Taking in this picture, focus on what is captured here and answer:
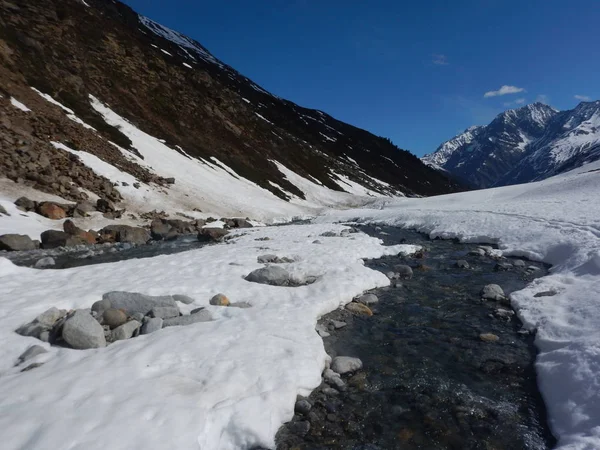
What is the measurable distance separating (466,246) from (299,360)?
48.8 ft

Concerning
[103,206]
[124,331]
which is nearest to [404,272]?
[124,331]

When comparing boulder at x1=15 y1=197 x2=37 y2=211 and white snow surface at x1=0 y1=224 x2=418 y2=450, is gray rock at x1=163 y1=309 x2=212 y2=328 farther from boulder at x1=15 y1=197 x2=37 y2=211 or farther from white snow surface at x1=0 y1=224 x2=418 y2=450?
boulder at x1=15 y1=197 x2=37 y2=211

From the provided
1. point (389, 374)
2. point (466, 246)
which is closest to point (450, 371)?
Answer: point (389, 374)

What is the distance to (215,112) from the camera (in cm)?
6456

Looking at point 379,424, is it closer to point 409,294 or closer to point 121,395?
point 121,395

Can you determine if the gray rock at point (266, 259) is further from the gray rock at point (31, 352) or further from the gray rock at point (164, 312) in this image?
the gray rock at point (31, 352)

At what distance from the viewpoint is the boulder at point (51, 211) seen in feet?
62.2

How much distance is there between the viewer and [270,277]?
11.1 meters

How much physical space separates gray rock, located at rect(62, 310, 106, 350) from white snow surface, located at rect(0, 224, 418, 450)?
0.60 feet

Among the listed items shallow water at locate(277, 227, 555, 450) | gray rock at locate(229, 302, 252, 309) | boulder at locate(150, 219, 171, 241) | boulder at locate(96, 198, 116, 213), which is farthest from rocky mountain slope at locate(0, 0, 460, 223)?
shallow water at locate(277, 227, 555, 450)

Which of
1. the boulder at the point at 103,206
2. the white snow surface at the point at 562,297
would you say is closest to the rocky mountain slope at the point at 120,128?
the boulder at the point at 103,206

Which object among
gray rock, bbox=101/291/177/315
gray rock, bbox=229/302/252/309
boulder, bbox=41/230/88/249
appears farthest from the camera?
boulder, bbox=41/230/88/249

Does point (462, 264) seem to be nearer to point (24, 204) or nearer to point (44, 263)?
point (44, 263)

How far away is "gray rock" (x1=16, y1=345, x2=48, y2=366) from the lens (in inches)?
237
